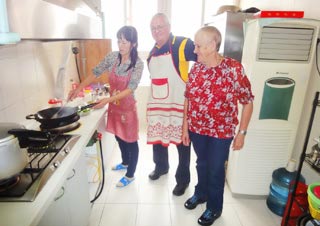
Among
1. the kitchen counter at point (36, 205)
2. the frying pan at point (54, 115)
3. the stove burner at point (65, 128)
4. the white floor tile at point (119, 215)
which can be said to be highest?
the frying pan at point (54, 115)

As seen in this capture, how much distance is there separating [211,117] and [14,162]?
1026 mm

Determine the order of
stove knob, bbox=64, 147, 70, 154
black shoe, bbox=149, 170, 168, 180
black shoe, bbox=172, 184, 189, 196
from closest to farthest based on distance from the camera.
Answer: stove knob, bbox=64, 147, 70, 154 → black shoe, bbox=172, 184, 189, 196 → black shoe, bbox=149, 170, 168, 180

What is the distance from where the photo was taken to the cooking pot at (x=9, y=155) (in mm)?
758

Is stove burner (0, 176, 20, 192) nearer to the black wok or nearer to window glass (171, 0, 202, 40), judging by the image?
the black wok

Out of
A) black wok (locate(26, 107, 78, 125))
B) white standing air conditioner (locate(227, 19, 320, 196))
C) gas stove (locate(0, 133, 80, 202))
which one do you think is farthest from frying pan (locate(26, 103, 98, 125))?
white standing air conditioner (locate(227, 19, 320, 196))

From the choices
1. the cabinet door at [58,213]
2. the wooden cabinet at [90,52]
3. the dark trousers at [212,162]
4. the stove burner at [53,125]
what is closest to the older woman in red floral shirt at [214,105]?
the dark trousers at [212,162]

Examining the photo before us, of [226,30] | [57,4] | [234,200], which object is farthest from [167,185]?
[57,4]

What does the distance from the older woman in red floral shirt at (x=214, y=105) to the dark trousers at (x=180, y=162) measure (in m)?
0.26

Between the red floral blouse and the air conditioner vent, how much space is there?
0.44 m

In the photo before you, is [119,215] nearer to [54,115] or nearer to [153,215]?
[153,215]

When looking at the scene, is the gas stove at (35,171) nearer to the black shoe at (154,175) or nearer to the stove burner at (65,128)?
the stove burner at (65,128)

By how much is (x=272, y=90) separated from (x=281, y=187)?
0.71 metres

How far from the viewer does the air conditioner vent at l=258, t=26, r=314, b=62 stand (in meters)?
1.60

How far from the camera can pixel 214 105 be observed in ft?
4.58
